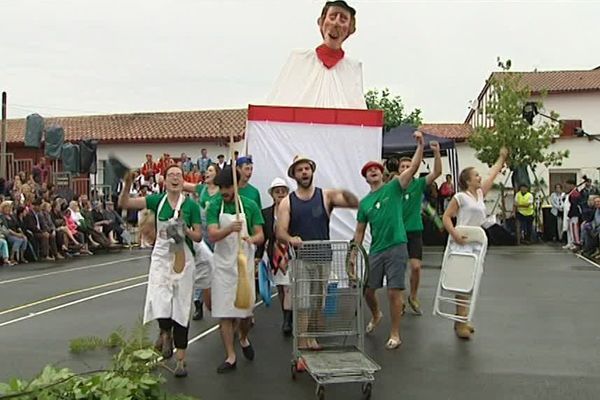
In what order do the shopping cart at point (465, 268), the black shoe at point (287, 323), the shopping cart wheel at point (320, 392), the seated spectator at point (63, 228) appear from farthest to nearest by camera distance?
the seated spectator at point (63, 228)
the black shoe at point (287, 323)
the shopping cart at point (465, 268)
the shopping cart wheel at point (320, 392)

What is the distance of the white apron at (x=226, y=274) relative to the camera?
7352 mm

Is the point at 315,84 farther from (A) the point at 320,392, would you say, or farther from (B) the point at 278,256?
(A) the point at 320,392

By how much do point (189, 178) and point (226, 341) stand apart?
11.0 meters

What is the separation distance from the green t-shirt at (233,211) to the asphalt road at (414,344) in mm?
1330

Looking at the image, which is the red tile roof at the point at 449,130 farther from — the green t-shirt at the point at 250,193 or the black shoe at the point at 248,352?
the black shoe at the point at 248,352

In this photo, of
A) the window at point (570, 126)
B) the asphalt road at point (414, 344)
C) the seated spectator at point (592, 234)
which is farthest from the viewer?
the window at point (570, 126)

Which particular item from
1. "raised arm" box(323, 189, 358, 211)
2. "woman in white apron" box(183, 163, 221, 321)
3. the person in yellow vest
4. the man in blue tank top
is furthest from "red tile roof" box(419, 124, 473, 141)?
the man in blue tank top

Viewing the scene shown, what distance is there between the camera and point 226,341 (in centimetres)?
741

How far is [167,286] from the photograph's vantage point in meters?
7.22

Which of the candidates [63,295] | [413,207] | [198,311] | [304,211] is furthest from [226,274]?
[63,295]

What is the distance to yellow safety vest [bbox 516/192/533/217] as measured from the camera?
79.1 ft

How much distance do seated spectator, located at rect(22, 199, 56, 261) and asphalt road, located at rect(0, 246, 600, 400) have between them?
5.45 metres

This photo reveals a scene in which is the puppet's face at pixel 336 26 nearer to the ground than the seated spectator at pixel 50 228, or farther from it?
farther from it

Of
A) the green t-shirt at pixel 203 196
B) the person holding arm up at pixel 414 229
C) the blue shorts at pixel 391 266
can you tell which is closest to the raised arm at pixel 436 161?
the blue shorts at pixel 391 266
